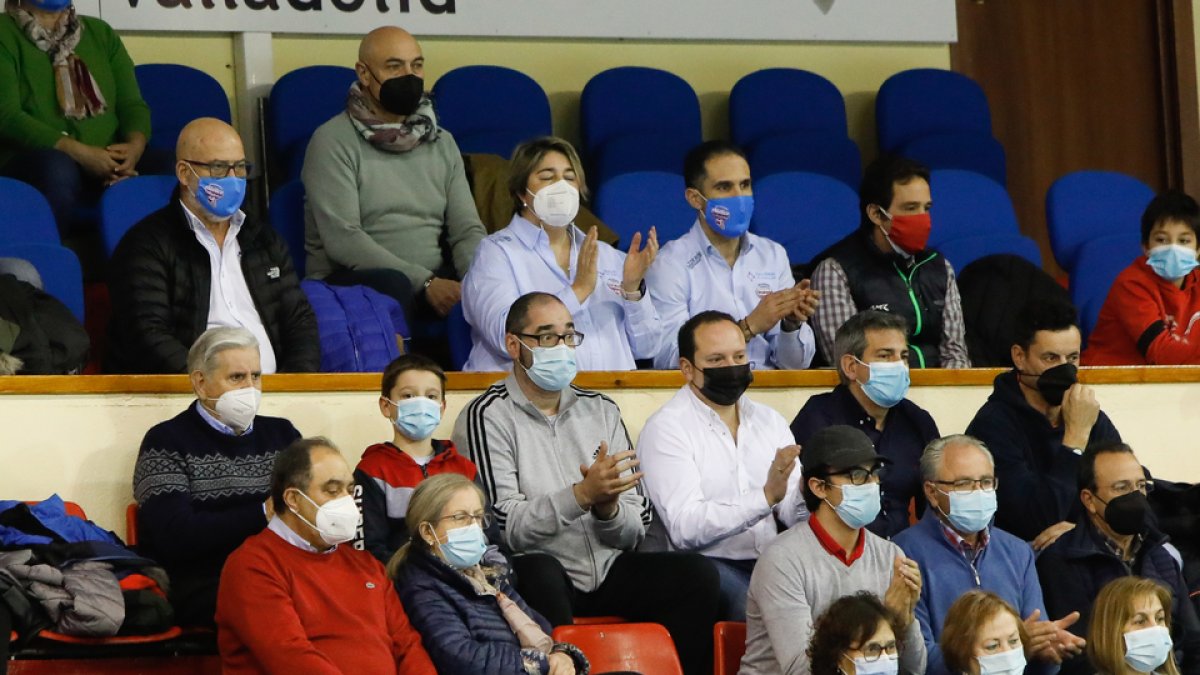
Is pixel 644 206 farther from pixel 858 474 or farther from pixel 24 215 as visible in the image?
pixel 858 474

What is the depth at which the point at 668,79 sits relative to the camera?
24.4 feet

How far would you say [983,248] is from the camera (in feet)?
21.8

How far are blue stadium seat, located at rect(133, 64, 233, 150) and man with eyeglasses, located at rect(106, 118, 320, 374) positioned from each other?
4.95ft

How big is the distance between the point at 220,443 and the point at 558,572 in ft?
2.71

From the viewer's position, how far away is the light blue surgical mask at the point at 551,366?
16.0ft

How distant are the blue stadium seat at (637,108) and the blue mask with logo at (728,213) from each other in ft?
4.73

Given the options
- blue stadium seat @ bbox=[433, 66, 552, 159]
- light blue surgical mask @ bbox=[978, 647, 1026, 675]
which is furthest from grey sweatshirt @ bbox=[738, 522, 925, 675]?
blue stadium seat @ bbox=[433, 66, 552, 159]

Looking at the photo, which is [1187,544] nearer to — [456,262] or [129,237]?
[456,262]

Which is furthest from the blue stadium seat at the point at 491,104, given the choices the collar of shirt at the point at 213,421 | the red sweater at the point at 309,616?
the red sweater at the point at 309,616

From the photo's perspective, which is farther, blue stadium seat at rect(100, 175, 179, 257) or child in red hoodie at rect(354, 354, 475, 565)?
blue stadium seat at rect(100, 175, 179, 257)

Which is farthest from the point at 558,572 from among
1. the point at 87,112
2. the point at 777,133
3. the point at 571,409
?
the point at 777,133

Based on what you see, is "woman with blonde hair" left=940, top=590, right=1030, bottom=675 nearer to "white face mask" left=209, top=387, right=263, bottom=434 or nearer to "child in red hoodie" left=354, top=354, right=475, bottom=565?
"child in red hoodie" left=354, top=354, right=475, bottom=565

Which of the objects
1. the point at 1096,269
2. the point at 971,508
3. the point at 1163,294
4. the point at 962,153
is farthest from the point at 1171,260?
the point at 971,508

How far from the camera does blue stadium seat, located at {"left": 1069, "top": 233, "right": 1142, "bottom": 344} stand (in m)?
6.70
